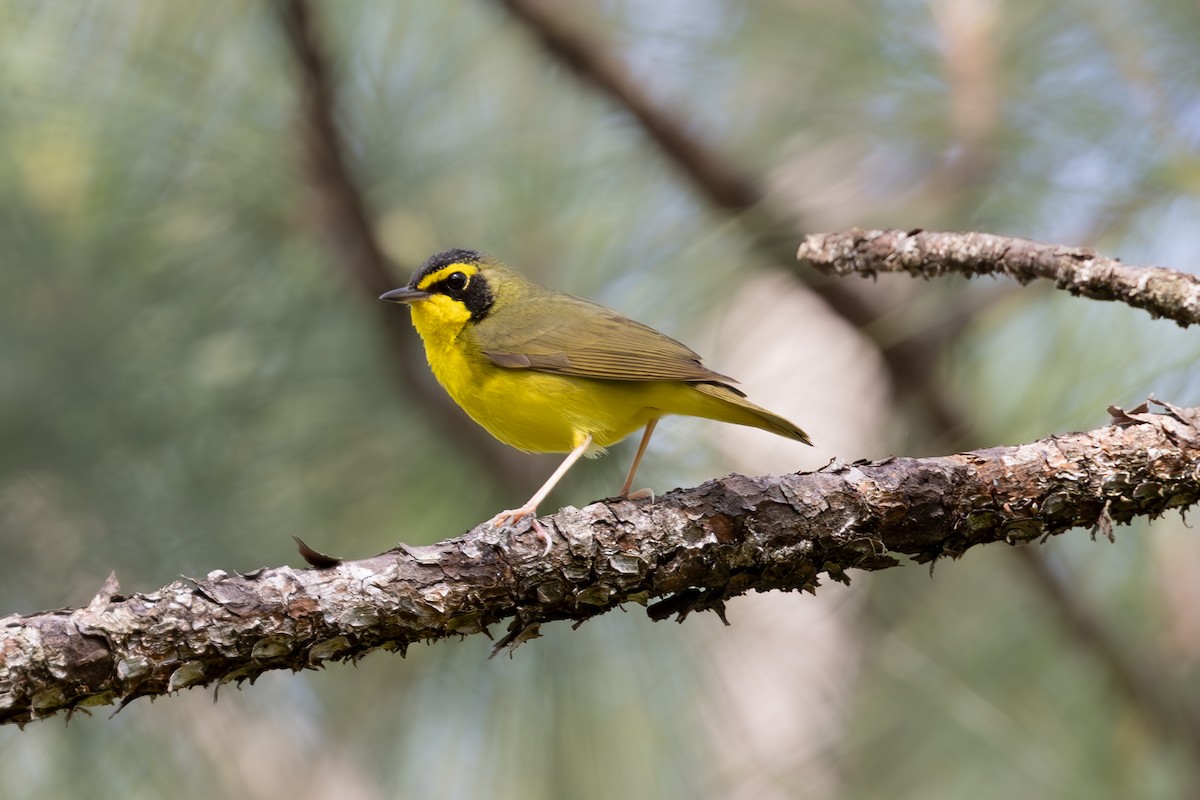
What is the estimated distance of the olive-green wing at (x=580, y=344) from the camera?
8.77ft

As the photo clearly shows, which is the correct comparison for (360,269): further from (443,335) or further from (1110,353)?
(1110,353)

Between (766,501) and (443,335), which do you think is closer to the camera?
(766,501)

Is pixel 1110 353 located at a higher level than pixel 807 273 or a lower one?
lower

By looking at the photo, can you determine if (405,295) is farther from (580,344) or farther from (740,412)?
(740,412)

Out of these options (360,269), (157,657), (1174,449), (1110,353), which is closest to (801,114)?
(1110,353)

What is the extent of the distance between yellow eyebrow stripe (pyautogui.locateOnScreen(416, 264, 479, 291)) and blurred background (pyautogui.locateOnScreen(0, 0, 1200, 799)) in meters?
0.18

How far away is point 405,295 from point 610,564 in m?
1.26

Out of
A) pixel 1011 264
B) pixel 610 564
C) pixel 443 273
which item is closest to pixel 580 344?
pixel 443 273

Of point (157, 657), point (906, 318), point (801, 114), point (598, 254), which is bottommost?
point (157, 657)

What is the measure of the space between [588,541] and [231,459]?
175 cm

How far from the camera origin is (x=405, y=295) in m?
2.83

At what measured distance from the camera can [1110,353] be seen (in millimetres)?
2971

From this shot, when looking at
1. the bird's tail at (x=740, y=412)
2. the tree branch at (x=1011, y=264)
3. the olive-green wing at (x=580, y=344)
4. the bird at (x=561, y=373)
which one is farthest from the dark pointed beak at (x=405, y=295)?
the tree branch at (x=1011, y=264)

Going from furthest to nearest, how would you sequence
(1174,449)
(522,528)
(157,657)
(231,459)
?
(231,459)
(1174,449)
(522,528)
(157,657)
